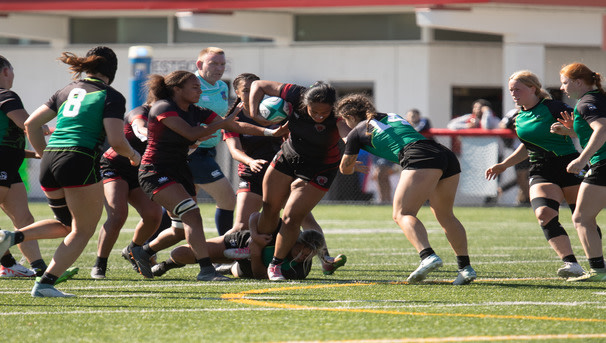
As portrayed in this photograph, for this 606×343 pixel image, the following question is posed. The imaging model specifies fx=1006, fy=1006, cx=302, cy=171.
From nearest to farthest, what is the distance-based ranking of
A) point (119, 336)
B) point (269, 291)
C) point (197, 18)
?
point (119, 336), point (269, 291), point (197, 18)

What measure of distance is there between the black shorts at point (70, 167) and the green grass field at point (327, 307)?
82cm

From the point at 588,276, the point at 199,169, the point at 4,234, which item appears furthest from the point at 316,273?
the point at 4,234

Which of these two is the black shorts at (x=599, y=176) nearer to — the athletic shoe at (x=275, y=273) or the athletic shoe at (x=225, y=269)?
the athletic shoe at (x=275, y=273)

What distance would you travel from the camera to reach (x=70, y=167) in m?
6.95

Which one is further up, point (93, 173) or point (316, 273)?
point (93, 173)

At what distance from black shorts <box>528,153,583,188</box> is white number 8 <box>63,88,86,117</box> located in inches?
153

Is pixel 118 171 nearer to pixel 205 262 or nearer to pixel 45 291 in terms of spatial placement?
pixel 205 262

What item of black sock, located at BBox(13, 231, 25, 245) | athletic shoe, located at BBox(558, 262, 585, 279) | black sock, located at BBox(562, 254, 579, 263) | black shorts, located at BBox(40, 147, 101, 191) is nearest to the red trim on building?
Result: black sock, located at BBox(562, 254, 579, 263)

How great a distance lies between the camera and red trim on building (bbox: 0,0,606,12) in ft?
66.7

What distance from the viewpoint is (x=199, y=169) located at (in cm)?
964

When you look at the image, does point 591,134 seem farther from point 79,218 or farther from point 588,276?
point 79,218

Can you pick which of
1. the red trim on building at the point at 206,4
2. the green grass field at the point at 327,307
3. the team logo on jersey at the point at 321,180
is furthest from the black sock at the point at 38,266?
the red trim on building at the point at 206,4

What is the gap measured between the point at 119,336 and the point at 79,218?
173 centimetres

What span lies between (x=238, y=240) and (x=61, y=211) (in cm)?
178
